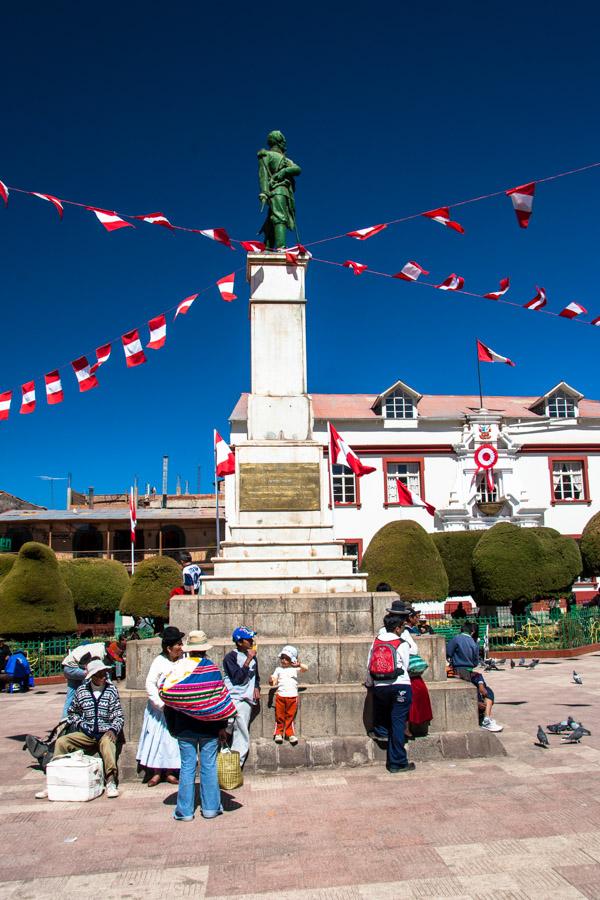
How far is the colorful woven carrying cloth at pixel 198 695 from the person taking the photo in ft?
19.1

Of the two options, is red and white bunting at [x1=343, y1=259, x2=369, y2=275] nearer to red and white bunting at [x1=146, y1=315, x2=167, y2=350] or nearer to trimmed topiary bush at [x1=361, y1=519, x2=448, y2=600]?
red and white bunting at [x1=146, y1=315, x2=167, y2=350]

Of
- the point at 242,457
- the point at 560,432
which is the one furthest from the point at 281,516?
the point at 560,432

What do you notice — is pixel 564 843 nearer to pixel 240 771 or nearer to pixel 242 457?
pixel 240 771

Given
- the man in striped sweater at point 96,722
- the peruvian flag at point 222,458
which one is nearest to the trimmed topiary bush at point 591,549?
the peruvian flag at point 222,458

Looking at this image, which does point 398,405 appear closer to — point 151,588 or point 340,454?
point 151,588

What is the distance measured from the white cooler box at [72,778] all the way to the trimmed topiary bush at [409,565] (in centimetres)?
1606

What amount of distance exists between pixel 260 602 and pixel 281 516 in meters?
1.73

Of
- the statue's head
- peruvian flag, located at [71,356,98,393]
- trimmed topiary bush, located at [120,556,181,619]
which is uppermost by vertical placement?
the statue's head

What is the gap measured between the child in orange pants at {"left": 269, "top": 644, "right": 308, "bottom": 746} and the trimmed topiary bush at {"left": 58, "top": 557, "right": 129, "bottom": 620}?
17.7 meters

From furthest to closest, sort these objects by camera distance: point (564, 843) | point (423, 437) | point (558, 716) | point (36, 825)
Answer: point (423, 437) → point (558, 716) → point (36, 825) → point (564, 843)

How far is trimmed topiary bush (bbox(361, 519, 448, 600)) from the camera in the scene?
2238 cm

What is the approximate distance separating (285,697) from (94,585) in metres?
17.9

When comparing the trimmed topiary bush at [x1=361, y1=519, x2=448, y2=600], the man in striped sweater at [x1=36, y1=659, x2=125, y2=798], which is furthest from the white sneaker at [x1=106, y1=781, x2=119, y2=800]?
the trimmed topiary bush at [x1=361, y1=519, x2=448, y2=600]

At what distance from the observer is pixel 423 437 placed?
34.6 m
